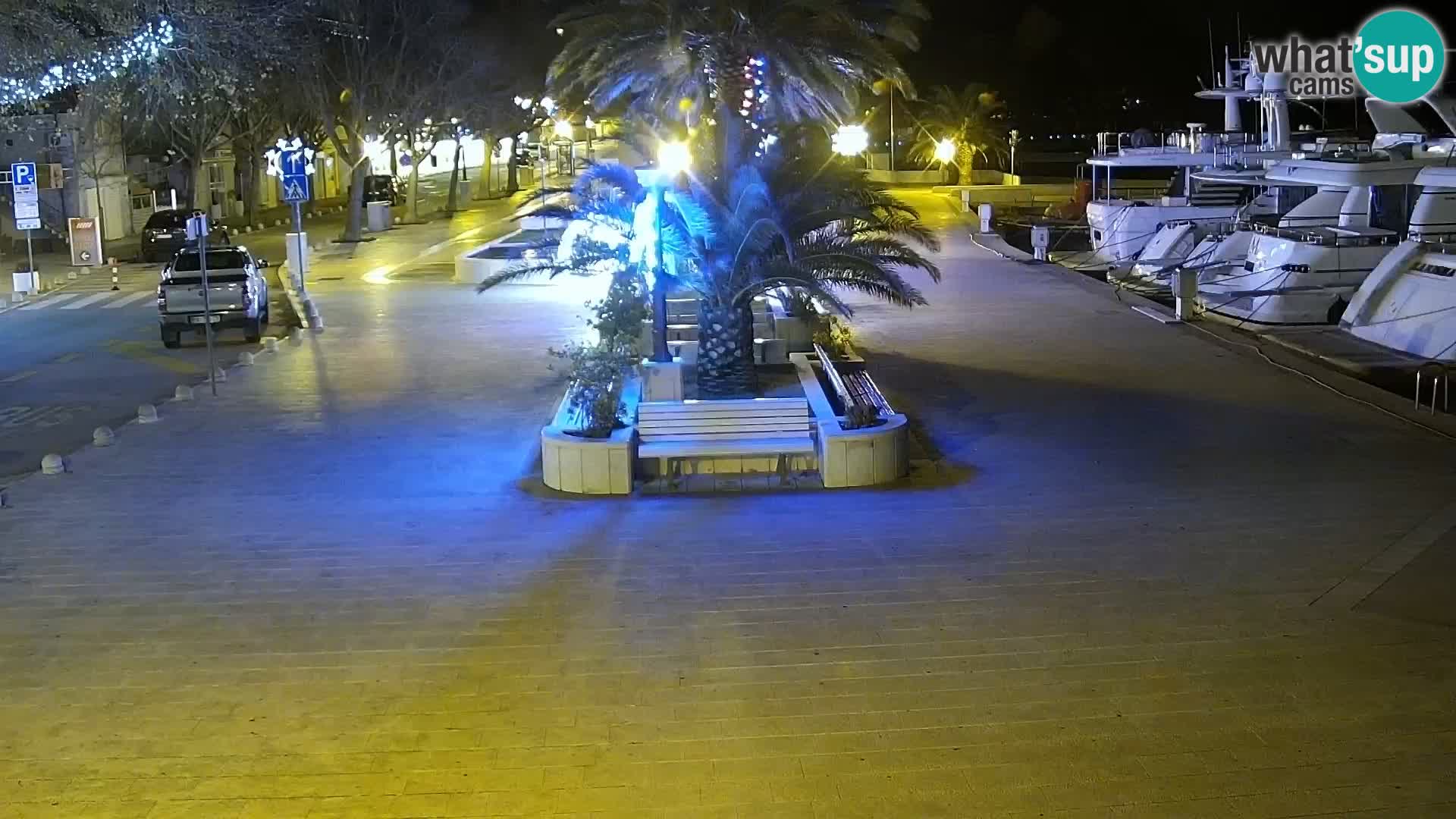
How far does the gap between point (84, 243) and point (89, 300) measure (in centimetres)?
761

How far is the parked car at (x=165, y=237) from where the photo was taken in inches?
1478

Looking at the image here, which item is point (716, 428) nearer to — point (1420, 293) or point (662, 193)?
point (662, 193)

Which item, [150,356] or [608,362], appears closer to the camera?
[608,362]

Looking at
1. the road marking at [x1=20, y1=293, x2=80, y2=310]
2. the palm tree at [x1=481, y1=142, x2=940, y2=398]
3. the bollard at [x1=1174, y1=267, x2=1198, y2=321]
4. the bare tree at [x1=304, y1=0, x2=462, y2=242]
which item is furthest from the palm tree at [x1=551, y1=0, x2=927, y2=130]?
the bare tree at [x1=304, y1=0, x2=462, y2=242]

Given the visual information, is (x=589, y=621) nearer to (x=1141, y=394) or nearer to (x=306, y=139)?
(x=1141, y=394)

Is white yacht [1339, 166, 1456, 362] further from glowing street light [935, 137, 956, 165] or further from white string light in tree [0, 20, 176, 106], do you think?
glowing street light [935, 137, 956, 165]

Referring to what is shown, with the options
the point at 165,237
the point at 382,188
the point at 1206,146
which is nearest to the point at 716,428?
the point at 165,237

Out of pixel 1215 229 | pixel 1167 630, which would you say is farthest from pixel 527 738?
pixel 1215 229

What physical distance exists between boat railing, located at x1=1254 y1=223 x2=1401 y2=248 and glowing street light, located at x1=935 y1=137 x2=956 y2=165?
36116 mm

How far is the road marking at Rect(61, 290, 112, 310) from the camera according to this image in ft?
93.0

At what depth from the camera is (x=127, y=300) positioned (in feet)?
97.3

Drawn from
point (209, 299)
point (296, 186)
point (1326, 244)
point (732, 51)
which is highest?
point (732, 51)

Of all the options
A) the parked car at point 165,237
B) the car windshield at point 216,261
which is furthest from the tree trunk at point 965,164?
the car windshield at point 216,261

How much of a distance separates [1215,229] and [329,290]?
19.2 meters
